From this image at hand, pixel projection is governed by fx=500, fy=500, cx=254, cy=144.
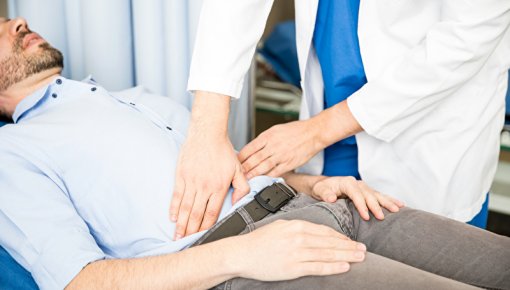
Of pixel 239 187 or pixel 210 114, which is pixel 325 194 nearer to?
pixel 239 187

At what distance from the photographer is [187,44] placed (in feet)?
5.49

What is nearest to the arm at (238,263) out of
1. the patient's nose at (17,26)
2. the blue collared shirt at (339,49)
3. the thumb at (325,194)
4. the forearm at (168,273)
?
the forearm at (168,273)

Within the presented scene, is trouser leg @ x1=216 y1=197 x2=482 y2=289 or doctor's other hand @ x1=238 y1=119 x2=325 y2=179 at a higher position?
doctor's other hand @ x1=238 y1=119 x2=325 y2=179

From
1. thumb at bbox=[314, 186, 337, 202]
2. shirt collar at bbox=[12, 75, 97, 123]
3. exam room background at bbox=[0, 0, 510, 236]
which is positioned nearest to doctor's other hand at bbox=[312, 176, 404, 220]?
thumb at bbox=[314, 186, 337, 202]

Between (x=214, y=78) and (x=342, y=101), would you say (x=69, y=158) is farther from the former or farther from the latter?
(x=342, y=101)

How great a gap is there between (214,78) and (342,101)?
1.19ft

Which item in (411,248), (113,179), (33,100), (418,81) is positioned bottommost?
(411,248)

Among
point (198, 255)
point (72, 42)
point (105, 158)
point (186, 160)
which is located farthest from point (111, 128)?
point (72, 42)

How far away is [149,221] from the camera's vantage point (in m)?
1.16

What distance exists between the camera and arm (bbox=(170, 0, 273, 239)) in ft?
3.80

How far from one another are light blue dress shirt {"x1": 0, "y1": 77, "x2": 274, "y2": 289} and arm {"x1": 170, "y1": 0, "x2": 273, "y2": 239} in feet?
0.15

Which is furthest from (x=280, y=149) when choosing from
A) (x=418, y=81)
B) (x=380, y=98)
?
(x=418, y=81)

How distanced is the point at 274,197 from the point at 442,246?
1.30 feet

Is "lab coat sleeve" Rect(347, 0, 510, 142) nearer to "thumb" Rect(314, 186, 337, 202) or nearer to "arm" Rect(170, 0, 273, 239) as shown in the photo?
"thumb" Rect(314, 186, 337, 202)
